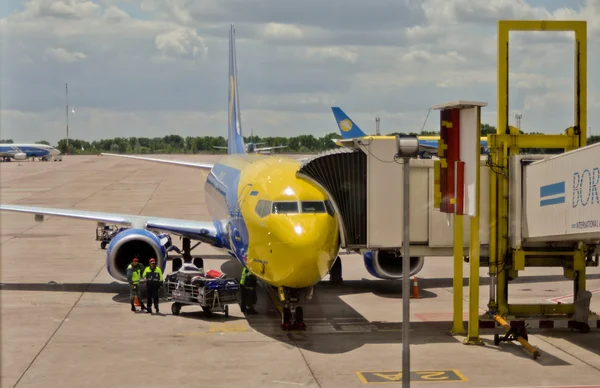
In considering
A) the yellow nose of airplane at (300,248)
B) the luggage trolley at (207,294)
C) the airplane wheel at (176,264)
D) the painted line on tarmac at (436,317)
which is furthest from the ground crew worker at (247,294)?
the airplane wheel at (176,264)

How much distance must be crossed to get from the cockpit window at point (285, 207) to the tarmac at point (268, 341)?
11.0 feet

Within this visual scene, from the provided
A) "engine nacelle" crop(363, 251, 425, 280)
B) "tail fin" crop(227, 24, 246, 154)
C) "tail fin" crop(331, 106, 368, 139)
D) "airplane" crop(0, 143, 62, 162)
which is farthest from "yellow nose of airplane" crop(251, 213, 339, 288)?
"airplane" crop(0, 143, 62, 162)

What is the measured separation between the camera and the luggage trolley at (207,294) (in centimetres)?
2545

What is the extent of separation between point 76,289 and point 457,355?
15.2 metres

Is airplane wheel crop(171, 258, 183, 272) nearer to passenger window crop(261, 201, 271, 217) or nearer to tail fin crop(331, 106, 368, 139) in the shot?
passenger window crop(261, 201, 271, 217)

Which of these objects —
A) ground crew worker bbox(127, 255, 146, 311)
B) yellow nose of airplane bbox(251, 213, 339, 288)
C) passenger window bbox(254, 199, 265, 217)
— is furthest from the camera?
ground crew worker bbox(127, 255, 146, 311)

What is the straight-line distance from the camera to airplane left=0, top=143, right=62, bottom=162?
159500mm

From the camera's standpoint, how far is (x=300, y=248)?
21.2 metres

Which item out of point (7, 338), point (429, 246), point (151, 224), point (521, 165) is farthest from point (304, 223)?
point (151, 224)

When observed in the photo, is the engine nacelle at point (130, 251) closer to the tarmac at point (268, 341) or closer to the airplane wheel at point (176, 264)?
the tarmac at point (268, 341)

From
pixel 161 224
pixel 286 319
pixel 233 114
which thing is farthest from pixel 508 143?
pixel 233 114

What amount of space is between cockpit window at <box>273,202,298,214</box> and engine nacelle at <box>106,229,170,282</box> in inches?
327

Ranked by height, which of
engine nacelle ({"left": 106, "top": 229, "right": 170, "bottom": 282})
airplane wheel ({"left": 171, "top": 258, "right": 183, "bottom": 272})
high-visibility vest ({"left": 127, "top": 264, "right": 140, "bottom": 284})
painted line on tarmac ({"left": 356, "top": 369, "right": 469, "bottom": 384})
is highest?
engine nacelle ({"left": 106, "top": 229, "right": 170, "bottom": 282})

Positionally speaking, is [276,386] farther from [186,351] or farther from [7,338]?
[7,338]
